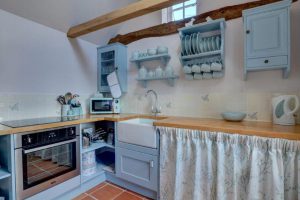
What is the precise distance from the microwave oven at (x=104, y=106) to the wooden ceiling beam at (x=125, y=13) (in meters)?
0.96

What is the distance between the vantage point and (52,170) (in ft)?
5.30

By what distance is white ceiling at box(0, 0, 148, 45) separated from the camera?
5.75 feet

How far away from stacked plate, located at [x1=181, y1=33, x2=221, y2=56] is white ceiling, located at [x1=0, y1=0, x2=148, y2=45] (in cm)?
128

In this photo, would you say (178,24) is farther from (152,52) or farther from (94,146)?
(94,146)

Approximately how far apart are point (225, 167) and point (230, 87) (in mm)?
922

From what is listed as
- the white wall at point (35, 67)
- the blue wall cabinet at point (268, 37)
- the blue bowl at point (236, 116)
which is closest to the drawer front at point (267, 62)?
the blue wall cabinet at point (268, 37)

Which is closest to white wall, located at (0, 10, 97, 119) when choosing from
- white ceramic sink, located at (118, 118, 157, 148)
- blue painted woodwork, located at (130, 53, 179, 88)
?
blue painted woodwork, located at (130, 53, 179, 88)

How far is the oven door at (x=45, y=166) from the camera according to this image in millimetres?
1344

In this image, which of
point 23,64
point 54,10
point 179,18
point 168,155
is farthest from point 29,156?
point 179,18

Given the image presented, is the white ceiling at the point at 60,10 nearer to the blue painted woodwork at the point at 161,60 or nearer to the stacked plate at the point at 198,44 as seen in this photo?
the blue painted woodwork at the point at 161,60

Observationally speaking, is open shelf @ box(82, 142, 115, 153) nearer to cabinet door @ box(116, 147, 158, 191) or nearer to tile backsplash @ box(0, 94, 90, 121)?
cabinet door @ box(116, 147, 158, 191)

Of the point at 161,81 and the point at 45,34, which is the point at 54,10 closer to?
the point at 45,34

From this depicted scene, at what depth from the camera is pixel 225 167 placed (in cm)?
128

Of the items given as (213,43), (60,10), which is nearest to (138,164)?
(213,43)
